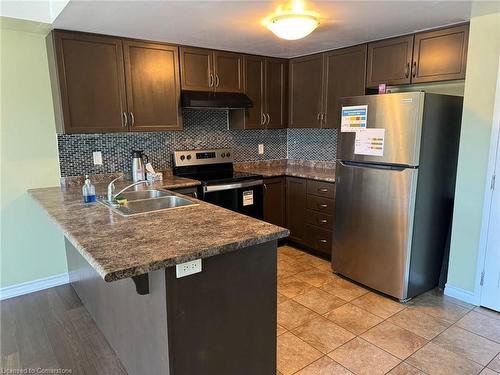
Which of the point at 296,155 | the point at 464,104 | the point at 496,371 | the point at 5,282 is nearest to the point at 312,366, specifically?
the point at 496,371

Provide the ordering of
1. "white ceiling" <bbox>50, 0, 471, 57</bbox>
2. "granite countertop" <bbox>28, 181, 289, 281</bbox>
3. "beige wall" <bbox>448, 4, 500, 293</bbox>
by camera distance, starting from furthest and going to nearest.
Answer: "beige wall" <bbox>448, 4, 500, 293</bbox>, "white ceiling" <bbox>50, 0, 471, 57</bbox>, "granite countertop" <bbox>28, 181, 289, 281</bbox>

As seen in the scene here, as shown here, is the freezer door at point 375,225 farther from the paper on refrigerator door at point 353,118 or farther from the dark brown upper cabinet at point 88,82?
the dark brown upper cabinet at point 88,82

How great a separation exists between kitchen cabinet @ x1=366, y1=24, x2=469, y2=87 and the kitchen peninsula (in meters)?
2.07

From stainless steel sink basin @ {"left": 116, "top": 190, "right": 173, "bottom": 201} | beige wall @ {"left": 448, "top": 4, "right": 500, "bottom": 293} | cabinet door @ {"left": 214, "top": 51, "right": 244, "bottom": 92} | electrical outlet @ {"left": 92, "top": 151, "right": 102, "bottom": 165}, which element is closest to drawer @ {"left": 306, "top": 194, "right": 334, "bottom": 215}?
beige wall @ {"left": 448, "top": 4, "right": 500, "bottom": 293}

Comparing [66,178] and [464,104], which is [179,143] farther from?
[464,104]

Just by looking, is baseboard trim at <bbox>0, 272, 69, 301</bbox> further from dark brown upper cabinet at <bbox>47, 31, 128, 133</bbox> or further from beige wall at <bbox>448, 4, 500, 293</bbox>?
beige wall at <bbox>448, 4, 500, 293</bbox>

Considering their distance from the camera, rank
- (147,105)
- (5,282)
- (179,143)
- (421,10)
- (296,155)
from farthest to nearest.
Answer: (296,155) → (179,143) → (147,105) → (5,282) → (421,10)

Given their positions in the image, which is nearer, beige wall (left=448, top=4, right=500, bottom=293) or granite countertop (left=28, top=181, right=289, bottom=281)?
granite countertop (left=28, top=181, right=289, bottom=281)

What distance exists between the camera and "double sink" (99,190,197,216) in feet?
7.62

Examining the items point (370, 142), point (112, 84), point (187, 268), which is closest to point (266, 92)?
point (370, 142)

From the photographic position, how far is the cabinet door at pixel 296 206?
3773 millimetres

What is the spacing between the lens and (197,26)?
2660mm

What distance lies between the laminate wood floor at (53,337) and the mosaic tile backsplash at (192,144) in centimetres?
110

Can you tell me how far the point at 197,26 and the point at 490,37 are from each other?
6.84 ft
